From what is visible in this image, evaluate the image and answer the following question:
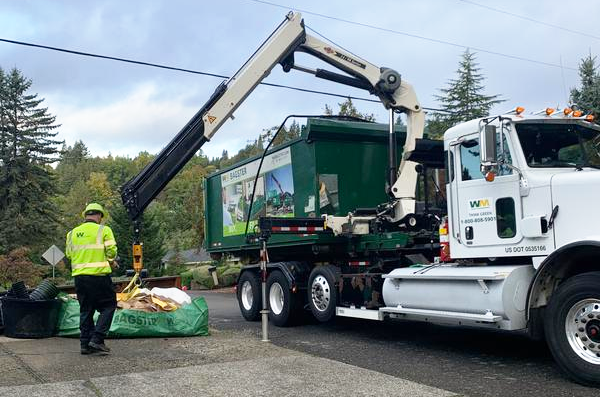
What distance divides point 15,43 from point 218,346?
761 centimetres

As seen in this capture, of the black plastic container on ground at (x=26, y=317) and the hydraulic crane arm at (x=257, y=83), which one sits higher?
the hydraulic crane arm at (x=257, y=83)

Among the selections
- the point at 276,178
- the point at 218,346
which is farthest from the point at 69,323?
the point at 276,178

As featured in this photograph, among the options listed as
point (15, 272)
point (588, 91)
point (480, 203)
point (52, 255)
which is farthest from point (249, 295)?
point (15, 272)

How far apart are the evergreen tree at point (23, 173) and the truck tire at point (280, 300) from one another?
37.3 metres

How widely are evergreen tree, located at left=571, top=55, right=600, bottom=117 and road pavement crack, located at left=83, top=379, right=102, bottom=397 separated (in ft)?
42.7

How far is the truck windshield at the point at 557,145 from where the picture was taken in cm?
678

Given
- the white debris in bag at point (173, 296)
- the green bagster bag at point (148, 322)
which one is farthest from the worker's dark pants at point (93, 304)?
the white debris in bag at point (173, 296)

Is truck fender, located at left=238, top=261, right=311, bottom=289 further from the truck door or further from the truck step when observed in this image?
the truck door

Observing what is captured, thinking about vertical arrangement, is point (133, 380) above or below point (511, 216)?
below

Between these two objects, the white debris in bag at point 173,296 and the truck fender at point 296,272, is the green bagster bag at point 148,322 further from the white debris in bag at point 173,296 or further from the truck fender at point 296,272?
the truck fender at point 296,272

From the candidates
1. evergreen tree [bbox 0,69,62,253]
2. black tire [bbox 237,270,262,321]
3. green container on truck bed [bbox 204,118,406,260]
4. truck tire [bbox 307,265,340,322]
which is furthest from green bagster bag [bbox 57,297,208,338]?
evergreen tree [bbox 0,69,62,253]

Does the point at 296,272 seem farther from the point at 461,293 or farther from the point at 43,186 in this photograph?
the point at 43,186

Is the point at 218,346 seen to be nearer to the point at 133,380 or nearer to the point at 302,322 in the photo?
the point at 133,380

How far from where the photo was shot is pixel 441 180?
885cm
